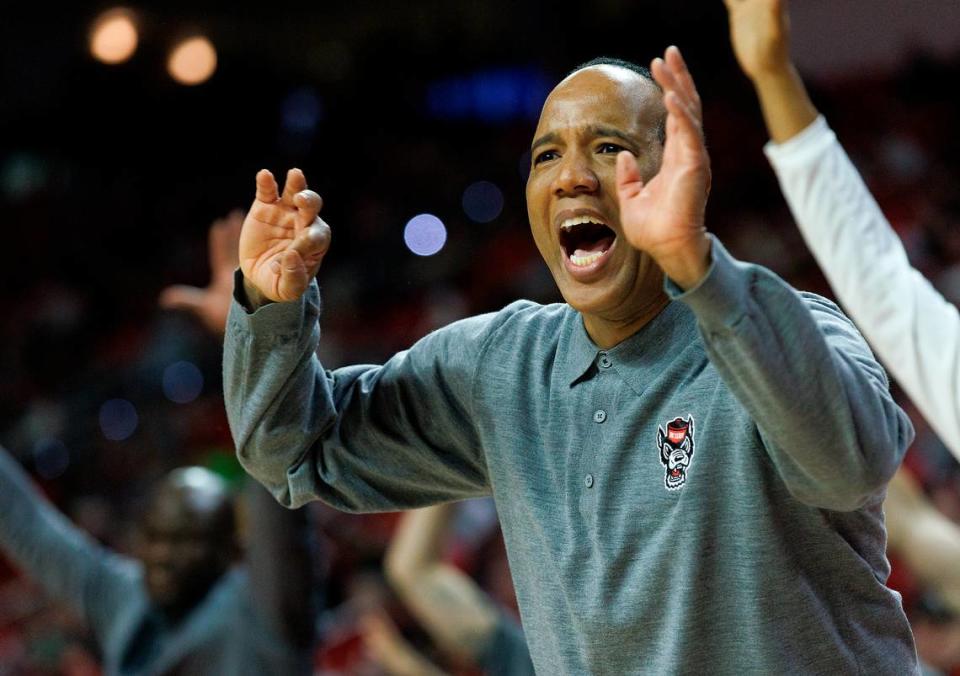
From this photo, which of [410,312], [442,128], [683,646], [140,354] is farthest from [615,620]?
[442,128]

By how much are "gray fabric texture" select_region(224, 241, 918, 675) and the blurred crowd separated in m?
3.02

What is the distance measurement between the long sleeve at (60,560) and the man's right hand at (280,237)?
1980mm

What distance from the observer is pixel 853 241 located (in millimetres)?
1687

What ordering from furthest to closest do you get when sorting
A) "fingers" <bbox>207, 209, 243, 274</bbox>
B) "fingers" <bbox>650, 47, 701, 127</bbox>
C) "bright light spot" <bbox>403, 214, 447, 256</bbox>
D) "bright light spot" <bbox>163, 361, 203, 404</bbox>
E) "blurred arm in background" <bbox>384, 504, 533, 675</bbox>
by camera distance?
1. "bright light spot" <bbox>403, 214, 447, 256</bbox>
2. "bright light spot" <bbox>163, 361, 203, 404</bbox>
3. "blurred arm in background" <bbox>384, 504, 533, 675</bbox>
4. "fingers" <bbox>207, 209, 243, 274</bbox>
5. "fingers" <bbox>650, 47, 701, 127</bbox>

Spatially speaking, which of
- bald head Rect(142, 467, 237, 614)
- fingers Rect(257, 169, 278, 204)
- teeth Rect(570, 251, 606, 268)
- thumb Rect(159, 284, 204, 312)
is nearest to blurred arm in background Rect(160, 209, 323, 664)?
thumb Rect(159, 284, 204, 312)

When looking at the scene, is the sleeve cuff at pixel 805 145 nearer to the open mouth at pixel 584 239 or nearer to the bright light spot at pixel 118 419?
the open mouth at pixel 584 239

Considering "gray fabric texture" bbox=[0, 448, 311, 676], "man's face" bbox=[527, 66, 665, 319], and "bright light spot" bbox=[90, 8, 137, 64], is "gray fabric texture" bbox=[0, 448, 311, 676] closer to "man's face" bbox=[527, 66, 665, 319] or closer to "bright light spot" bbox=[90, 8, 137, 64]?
"man's face" bbox=[527, 66, 665, 319]

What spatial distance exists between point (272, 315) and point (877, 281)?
890 millimetres

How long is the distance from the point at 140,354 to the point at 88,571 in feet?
22.9

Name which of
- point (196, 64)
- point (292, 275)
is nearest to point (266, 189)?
point (292, 275)

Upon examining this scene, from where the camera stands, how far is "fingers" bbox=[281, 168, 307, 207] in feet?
7.06

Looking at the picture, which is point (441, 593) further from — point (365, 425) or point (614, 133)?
point (614, 133)

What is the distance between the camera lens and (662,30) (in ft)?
33.4

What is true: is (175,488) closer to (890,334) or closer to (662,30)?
(890,334)
